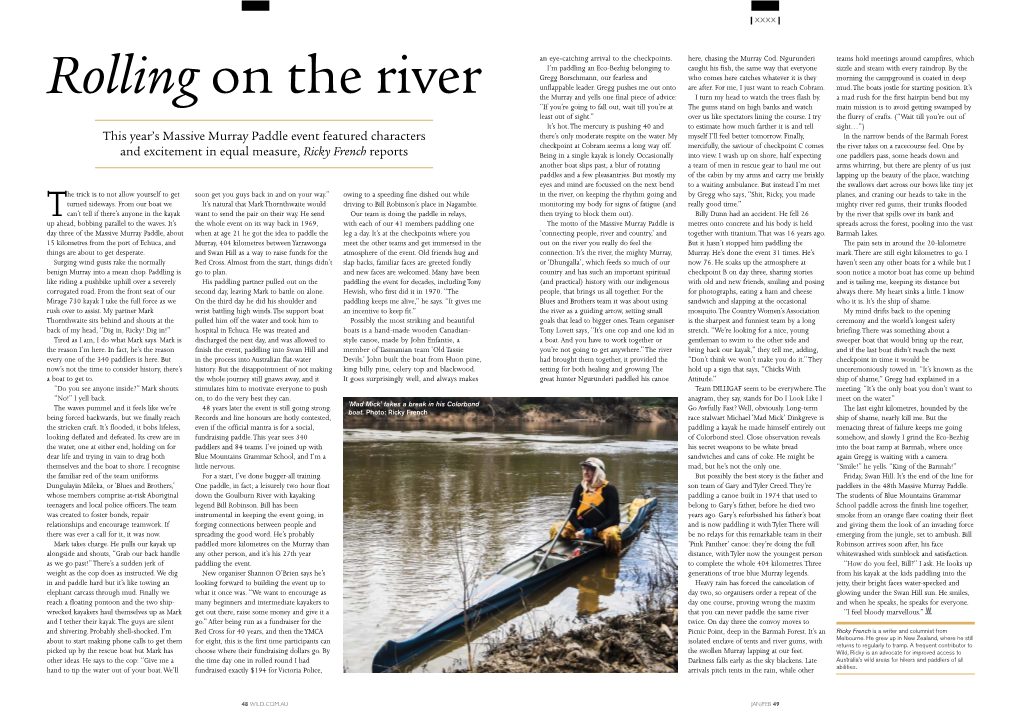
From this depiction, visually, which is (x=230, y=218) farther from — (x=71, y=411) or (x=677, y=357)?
(x=677, y=357)

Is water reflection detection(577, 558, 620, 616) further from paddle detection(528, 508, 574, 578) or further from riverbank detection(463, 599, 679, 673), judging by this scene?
riverbank detection(463, 599, 679, 673)

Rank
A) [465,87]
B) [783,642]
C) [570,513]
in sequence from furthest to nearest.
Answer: [570,513] → [465,87] → [783,642]

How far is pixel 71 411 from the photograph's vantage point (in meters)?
5.84

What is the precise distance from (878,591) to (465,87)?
5.71m

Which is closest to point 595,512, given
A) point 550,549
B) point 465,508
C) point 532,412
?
point 550,549

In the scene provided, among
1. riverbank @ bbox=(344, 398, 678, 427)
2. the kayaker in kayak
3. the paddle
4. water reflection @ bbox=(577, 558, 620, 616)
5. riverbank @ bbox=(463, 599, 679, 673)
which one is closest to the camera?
riverbank @ bbox=(463, 599, 679, 673)

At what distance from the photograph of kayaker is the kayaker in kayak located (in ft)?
0.05

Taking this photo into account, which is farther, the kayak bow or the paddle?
the paddle

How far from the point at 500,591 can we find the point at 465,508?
304 cm

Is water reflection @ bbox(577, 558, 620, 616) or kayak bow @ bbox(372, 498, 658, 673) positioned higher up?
kayak bow @ bbox(372, 498, 658, 673)

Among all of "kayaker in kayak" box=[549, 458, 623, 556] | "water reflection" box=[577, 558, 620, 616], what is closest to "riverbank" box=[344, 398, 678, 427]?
"kayaker in kayak" box=[549, 458, 623, 556]

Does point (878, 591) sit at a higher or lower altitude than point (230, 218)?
lower

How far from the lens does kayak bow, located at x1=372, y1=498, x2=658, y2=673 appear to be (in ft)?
19.1

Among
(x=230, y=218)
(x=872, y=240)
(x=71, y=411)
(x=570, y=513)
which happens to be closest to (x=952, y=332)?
(x=872, y=240)
